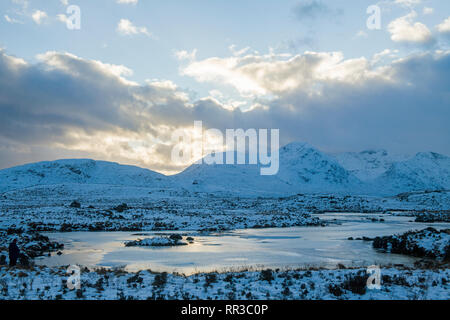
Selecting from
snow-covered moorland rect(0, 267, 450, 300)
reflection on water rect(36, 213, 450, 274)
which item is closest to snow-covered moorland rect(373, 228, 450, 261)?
reflection on water rect(36, 213, 450, 274)

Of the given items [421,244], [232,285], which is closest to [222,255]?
[232,285]

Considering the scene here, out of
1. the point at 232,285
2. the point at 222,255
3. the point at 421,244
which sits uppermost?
the point at 232,285


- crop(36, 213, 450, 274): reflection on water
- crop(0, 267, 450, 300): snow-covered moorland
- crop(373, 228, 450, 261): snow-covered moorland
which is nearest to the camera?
crop(0, 267, 450, 300): snow-covered moorland

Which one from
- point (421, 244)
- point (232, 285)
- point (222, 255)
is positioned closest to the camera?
point (232, 285)

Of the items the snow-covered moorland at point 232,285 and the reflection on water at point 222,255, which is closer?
the snow-covered moorland at point 232,285

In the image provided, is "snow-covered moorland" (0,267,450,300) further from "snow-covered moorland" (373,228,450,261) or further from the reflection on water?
"snow-covered moorland" (373,228,450,261)

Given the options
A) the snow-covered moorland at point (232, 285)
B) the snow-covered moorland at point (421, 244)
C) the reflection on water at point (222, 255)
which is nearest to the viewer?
the snow-covered moorland at point (232, 285)

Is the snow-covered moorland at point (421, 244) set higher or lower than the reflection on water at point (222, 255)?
higher

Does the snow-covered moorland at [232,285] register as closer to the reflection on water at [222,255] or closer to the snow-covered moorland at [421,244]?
the reflection on water at [222,255]

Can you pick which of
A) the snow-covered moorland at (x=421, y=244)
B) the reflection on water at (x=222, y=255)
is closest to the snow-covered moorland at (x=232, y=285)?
the reflection on water at (x=222, y=255)

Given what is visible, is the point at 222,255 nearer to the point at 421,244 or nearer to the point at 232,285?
the point at 232,285
